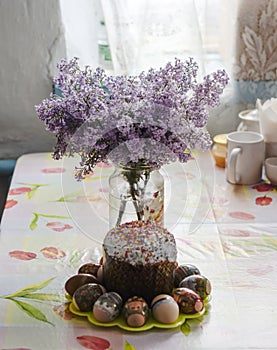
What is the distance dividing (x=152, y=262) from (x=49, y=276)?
Result: 25cm

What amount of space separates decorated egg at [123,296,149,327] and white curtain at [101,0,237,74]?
42.6 inches

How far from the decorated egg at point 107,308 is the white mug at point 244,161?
700 mm

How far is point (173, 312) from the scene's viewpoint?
1.08 meters

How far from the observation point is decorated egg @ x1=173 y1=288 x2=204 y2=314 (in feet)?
3.62

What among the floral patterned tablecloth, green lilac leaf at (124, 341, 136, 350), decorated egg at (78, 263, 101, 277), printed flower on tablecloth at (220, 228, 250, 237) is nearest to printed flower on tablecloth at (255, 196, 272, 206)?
the floral patterned tablecloth

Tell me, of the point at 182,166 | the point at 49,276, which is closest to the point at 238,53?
the point at 182,166

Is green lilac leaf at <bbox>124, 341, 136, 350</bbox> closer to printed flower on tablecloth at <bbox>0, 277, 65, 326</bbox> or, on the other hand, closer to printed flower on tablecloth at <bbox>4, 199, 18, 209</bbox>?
printed flower on tablecloth at <bbox>0, 277, 65, 326</bbox>

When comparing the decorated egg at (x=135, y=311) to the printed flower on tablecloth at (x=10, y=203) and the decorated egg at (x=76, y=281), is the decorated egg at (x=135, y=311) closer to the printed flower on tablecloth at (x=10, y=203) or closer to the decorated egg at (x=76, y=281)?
the decorated egg at (x=76, y=281)

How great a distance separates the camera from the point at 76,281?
1166 millimetres

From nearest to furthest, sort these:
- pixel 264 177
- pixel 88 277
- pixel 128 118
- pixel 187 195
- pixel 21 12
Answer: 1. pixel 128 118
2. pixel 88 277
3. pixel 187 195
4. pixel 264 177
5. pixel 21 12

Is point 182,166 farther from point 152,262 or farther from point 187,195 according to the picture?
point 152,262

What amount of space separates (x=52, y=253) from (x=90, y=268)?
163mm

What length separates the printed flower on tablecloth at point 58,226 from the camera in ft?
4.81

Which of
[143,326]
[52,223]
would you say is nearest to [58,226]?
[52,223]
